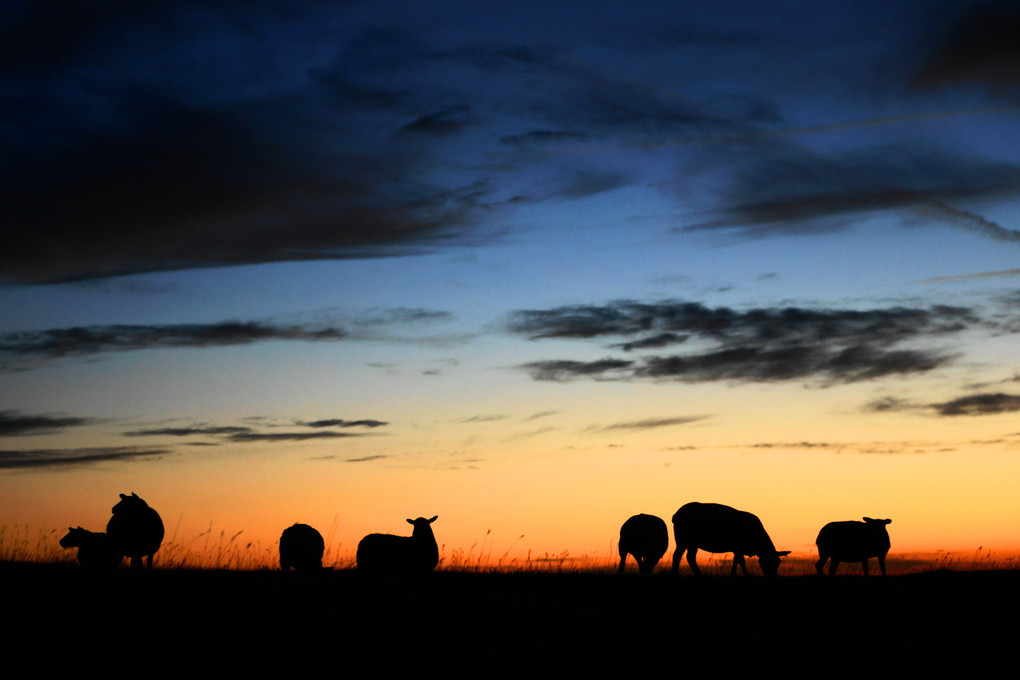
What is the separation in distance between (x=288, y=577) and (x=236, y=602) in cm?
325

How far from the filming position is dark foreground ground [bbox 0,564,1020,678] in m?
9.98

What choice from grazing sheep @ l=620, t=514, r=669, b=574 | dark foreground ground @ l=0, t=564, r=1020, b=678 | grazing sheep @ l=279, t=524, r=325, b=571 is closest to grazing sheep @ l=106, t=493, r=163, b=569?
grazing sheep @ l=279, t=524, r=325, b=571

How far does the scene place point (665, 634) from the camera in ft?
37.4

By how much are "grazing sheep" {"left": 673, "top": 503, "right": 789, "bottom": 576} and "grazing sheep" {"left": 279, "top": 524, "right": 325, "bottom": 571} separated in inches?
374

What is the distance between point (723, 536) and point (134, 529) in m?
14.9

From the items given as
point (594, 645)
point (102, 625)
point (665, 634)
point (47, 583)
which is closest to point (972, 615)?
point (665, 634)

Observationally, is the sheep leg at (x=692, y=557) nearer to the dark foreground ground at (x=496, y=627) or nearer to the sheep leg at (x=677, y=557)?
the sheep leg at (x=677, y=557)

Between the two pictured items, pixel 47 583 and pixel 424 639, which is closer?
pixel 424 639

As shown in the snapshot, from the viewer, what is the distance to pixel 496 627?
38.3 feet

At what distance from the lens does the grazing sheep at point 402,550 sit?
2112 cm

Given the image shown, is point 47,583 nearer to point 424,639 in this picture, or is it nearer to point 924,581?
point 424,639

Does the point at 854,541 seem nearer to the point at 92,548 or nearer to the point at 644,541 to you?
the point at 644,541

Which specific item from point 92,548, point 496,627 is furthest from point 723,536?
point 92,548

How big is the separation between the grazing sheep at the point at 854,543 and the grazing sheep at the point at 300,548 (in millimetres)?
13519
